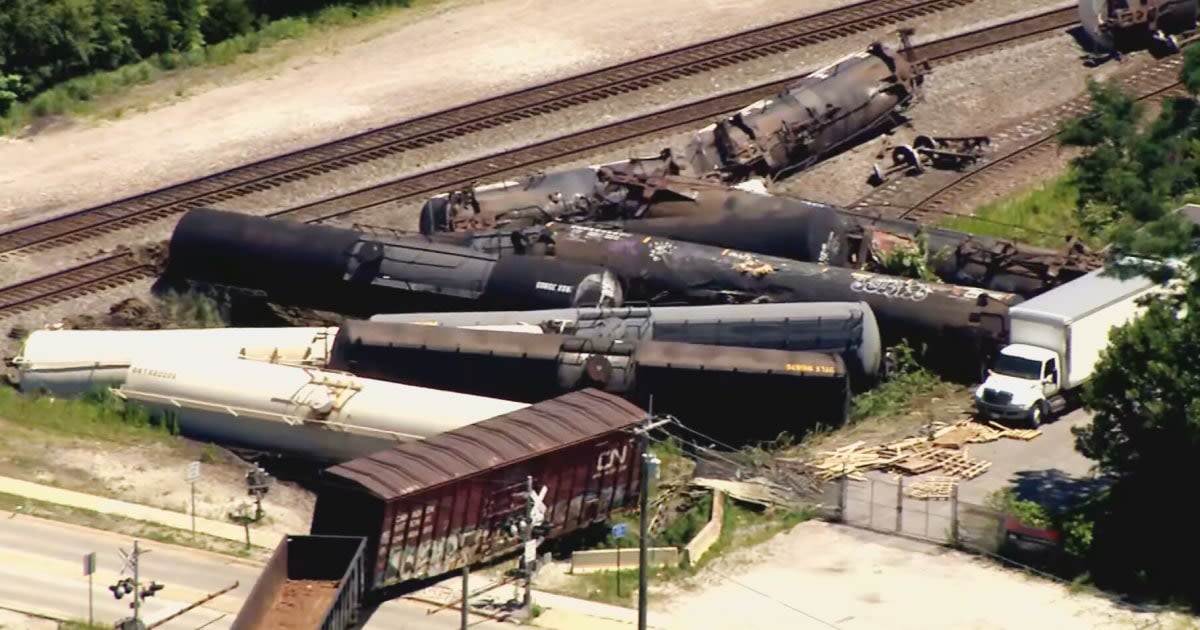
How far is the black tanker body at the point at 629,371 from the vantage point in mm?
52812

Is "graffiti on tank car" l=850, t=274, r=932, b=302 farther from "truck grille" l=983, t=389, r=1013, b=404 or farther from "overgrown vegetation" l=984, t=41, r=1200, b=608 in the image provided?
"overgrown vegetation" l=984, t=41, r=1200, b=608

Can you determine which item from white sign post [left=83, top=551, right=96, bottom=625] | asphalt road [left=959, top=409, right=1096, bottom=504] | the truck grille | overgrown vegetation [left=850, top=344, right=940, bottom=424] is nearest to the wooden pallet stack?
asphalt road [left=959, top=409, right=1096, bottom=504]

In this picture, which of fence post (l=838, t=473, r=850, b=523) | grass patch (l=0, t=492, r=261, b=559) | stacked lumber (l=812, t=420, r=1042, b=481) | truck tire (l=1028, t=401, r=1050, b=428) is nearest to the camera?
grass patch (l=0, t=492, r=261, b=559)

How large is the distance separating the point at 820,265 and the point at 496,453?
12591 mm

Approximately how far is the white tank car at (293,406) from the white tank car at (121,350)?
2.10 ft

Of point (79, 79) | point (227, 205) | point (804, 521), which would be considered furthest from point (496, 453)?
point (79, 79)

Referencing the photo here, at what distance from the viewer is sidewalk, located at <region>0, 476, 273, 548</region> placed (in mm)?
49938

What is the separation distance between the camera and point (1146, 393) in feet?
158

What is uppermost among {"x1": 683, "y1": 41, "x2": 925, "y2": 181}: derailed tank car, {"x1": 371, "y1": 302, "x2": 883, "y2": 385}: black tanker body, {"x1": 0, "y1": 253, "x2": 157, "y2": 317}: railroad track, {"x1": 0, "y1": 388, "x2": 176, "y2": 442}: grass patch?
{"x1": 683, "y1": 41, "x2": 925, "y2": 181}: derailed tank car

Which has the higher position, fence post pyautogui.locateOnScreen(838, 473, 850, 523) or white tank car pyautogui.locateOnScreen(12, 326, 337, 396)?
white tank car pyautogui.locateOnScreen(12, 326, 337, 396)

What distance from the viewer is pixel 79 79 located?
7400 centimetres

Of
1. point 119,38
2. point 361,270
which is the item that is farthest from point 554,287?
point 119,38

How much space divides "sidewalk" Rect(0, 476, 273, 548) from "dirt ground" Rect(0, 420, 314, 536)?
0.87 ft

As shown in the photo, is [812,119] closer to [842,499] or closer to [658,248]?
[658,248]
